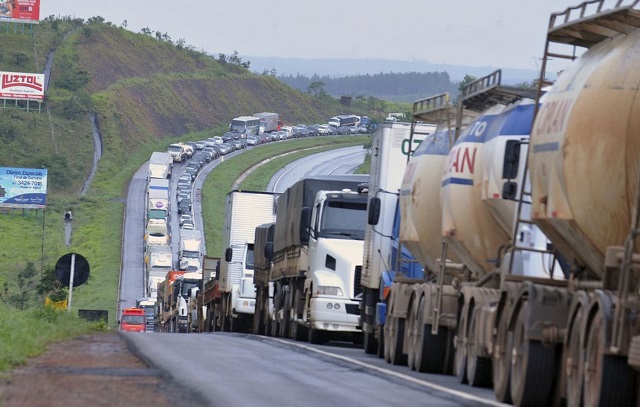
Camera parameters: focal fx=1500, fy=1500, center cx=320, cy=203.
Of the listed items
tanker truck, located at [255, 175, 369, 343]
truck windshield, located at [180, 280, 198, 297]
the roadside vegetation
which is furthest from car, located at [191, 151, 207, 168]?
tanker truck, located at [255, 175, 369, 343]

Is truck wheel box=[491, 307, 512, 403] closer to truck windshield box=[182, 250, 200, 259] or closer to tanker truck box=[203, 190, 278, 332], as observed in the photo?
tanker truck box=[203, 190, 278, 332]

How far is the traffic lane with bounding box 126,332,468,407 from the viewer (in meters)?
13.6

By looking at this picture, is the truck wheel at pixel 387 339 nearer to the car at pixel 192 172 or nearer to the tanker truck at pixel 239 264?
the tanker truck at pixel 239 264

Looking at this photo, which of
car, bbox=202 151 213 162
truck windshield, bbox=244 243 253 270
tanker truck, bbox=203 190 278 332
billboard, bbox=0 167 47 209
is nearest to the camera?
tanker truck, bbox=203 190 278 332

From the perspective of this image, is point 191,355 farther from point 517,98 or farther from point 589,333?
point 589,333

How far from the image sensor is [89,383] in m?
14.8

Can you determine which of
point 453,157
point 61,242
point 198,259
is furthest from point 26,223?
point 453,157

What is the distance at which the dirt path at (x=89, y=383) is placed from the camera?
12680 millimetres

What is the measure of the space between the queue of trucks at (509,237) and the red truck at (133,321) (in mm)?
35836

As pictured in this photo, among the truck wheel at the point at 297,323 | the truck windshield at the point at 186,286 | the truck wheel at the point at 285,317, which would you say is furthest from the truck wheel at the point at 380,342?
the truck windshield at the point at 186,286

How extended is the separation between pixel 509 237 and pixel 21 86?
126 metres

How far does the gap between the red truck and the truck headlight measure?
3689 cm

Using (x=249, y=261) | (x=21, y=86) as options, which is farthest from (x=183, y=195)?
(x=249, y=261)

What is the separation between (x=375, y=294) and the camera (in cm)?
2634
